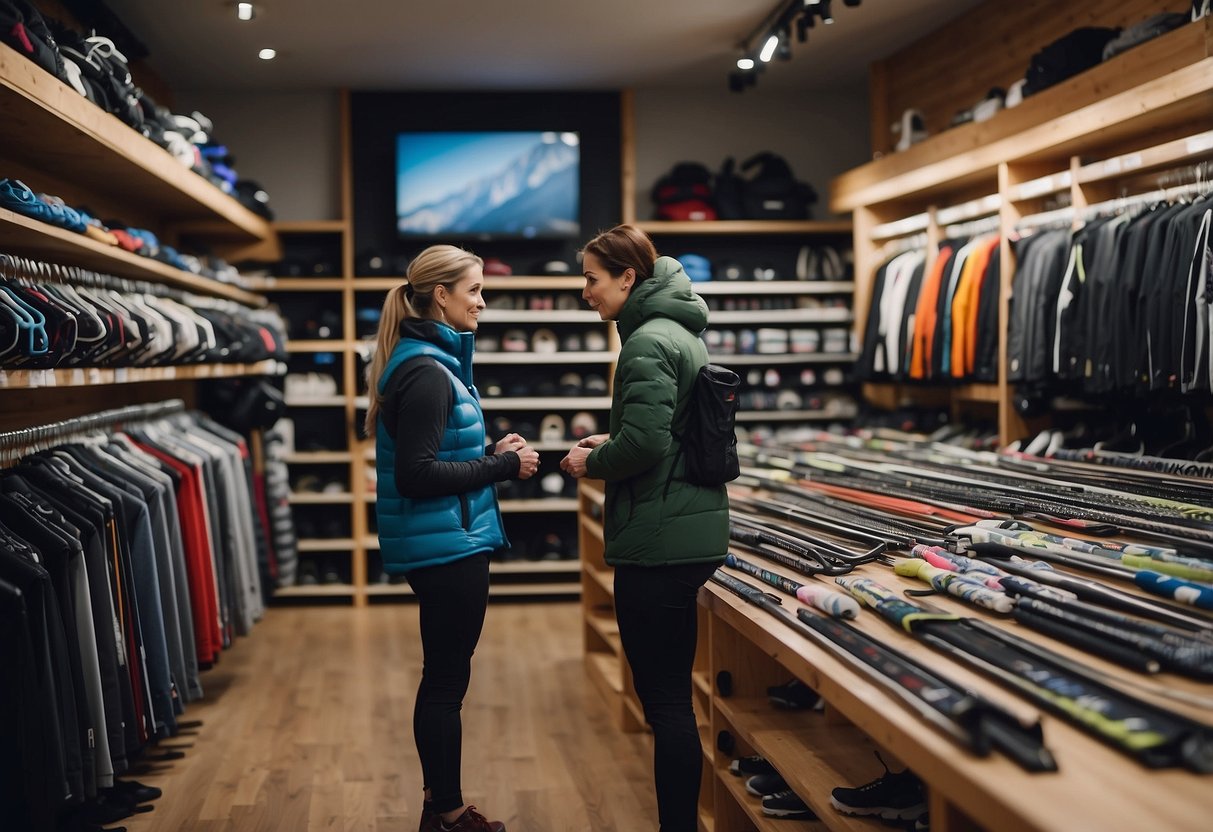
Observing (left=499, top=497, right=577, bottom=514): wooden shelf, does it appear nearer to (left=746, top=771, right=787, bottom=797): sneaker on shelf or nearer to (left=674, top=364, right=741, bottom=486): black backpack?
(left=746, top=771, right=787, bottom=797): sneaker on shelf

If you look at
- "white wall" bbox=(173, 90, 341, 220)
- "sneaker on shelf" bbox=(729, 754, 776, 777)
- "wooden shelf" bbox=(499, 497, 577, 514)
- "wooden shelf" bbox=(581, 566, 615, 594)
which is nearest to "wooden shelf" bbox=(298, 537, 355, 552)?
"wooden shelf" bbox=(499, 497, 577, 514)

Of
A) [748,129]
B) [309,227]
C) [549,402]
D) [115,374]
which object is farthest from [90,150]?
[748,129]

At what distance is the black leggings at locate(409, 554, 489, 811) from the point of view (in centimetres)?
280

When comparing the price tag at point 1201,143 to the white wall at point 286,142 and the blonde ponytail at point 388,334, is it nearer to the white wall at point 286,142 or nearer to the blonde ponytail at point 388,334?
the blonde ponytail at point 388,334

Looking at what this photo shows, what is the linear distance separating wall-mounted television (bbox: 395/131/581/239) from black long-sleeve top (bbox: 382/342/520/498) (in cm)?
437

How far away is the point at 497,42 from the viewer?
6.05m

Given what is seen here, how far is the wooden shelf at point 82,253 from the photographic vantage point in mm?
3305

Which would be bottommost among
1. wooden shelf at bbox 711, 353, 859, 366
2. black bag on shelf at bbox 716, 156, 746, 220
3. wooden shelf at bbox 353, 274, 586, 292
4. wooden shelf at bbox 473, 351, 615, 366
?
wooden shelf at bbox 711, 353, 859, 366

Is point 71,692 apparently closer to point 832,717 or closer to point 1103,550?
point 832,717

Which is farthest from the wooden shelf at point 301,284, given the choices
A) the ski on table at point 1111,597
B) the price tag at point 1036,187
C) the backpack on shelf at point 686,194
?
the ski on table at point 1111,597

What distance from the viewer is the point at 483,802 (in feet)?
11.7

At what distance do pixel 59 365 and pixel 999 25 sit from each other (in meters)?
4.67

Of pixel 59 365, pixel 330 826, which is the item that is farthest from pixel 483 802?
pixel 59 365

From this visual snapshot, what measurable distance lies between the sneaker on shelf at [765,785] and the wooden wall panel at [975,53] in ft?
11.7
